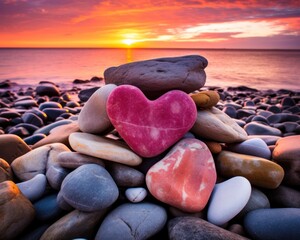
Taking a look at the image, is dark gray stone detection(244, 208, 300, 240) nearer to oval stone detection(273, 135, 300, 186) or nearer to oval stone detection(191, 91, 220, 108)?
oval stone detection(273, 135, 300, 186)

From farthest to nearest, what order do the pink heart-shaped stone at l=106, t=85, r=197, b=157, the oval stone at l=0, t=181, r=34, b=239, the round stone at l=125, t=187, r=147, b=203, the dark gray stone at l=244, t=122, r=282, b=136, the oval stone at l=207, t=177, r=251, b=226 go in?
the dark gray stone at l=244, t=122, r=282, b=136 < the pink heart-shaped stone at l=106, t=85, r=197, b=157 < the round stone at l=125, t=187, r=147, b=203 < the oval stone at l=207, t=177, r=251, b=226 < the oval stone at l=0, t=181, r=34, b=239

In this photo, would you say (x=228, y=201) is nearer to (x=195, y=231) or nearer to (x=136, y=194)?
(x=195, y=231)

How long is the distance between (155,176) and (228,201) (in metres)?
0.55

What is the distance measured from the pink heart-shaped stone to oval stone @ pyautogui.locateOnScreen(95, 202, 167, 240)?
0.42m

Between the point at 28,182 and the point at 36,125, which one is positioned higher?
the point at 28,182

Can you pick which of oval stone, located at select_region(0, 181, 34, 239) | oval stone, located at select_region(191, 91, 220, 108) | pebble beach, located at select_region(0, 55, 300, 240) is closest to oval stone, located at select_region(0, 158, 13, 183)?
pebble beach, located at select_region(0, 55, 300, 240)

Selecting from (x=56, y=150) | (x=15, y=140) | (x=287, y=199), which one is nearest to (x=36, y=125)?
(x=15, y=140)

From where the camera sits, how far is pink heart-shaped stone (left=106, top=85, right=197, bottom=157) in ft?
6.72

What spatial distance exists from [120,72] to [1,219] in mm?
1531

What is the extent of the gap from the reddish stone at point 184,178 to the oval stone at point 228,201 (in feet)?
0.26

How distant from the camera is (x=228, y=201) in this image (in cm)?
187

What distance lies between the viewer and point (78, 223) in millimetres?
1783

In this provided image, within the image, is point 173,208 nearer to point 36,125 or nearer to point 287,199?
point 287,199

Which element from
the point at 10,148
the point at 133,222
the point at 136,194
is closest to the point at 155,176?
the point at 136,194
